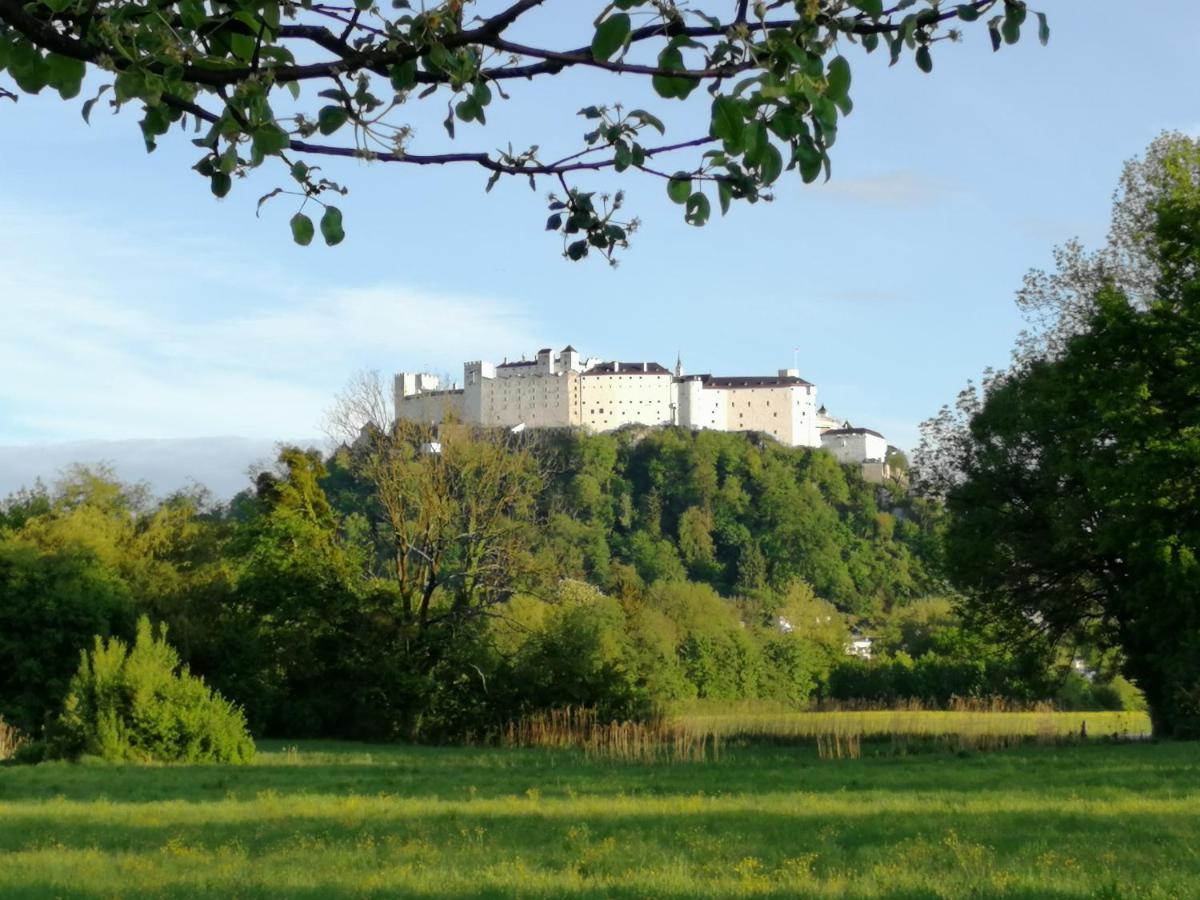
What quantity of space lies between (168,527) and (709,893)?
34518mm

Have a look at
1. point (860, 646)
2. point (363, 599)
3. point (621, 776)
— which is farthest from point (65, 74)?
point (860, 646)

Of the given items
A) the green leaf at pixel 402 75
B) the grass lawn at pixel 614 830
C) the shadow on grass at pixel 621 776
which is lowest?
the shadow on grass at pixel 621 776

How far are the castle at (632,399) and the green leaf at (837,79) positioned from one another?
158 metres

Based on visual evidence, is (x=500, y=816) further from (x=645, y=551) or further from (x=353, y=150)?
(x=645, y=551)

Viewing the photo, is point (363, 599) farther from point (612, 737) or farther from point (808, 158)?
point (808, 158)

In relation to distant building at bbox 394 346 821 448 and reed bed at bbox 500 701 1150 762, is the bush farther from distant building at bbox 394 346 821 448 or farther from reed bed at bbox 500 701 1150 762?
distant building at bbox 394 346 821 448

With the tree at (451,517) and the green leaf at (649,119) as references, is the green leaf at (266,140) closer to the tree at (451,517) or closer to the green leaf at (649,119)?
the green leaf at (649,119)

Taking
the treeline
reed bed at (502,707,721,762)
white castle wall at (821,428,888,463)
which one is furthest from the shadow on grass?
white castle wall at (821,428,888,463)

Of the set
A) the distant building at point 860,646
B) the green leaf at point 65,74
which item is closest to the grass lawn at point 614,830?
the green leaf at point 65,74

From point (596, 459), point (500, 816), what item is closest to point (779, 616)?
point (596, 459)

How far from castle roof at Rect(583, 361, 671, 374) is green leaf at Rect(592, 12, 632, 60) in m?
162

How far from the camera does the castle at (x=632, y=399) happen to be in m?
164

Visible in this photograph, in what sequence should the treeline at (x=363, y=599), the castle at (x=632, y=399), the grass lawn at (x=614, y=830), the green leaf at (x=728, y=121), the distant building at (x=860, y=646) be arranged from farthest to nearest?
1. the castle at (x=632, y=399)
2. the distant building at (x=860, y=646)
3. the treeline at (x=363, y=599)
4. the grass lawn at (x=614, y=830)
5. the green leaf at (x=728, y=121)

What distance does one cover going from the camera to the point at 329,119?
398 centimetres
